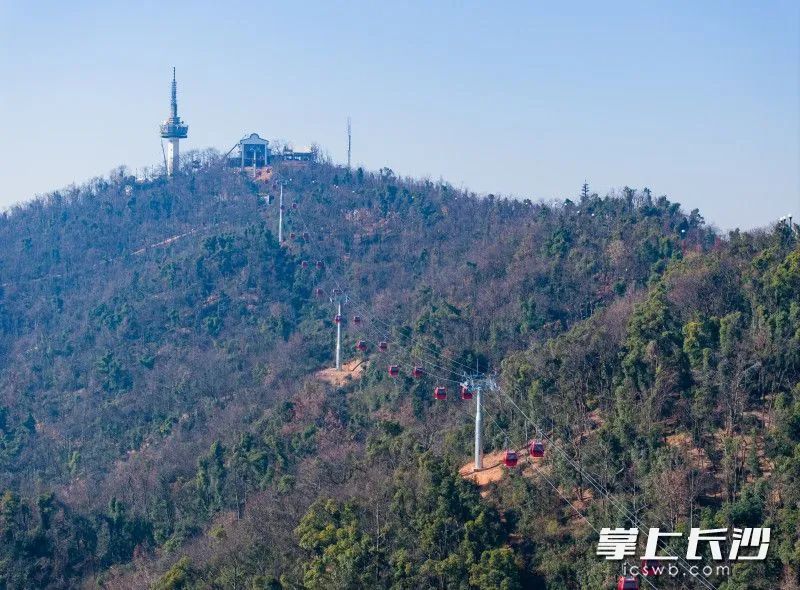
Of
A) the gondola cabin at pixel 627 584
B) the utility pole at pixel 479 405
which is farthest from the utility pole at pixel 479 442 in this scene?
the gondola cabin at pixel 627 584

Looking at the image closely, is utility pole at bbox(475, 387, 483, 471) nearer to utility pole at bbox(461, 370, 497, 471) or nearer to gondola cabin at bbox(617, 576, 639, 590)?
utility pole at bbox(461, 370, 497, 471)

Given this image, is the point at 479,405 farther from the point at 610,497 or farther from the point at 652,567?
the point at 652,567

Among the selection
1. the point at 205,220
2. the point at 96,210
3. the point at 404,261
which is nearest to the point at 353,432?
the point at 404,261

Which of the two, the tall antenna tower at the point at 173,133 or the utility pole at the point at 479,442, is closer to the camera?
the utility pole at the point at 479,442

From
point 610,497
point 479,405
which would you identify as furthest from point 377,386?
point 610,497

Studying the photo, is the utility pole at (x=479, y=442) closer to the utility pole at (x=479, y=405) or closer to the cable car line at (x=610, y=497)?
the utility pole at (x=479, y=405)

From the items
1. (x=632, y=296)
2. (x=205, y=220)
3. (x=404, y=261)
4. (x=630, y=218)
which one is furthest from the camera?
(x=205, y=220)

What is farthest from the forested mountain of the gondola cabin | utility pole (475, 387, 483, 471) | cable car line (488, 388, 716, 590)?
the gondola cabin

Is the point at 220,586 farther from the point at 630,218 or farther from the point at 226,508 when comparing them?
the point at 630,218
